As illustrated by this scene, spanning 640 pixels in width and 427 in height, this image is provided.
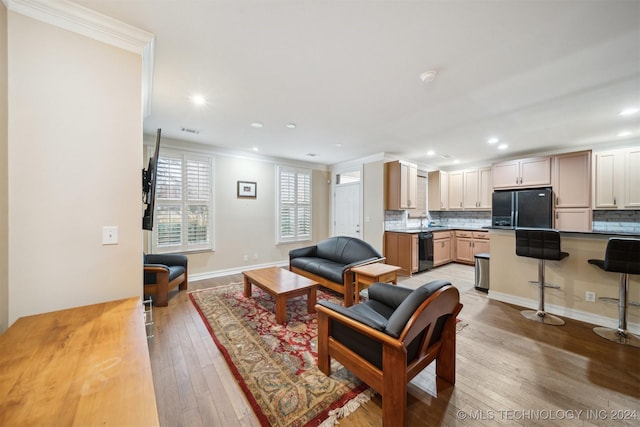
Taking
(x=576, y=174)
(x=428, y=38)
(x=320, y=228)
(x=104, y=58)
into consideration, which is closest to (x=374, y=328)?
(x=428, y=38)

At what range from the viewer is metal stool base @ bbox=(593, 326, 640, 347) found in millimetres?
2328

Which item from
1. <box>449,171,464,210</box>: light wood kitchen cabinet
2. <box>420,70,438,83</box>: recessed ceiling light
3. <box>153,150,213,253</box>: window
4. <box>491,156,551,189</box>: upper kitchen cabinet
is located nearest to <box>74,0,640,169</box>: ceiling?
<box>420,70,438,83</box>: recessed ceiling light

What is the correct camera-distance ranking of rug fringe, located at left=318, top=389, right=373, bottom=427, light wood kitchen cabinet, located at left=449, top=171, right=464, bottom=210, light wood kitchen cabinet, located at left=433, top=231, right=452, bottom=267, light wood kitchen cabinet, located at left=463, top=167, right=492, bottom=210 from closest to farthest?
rug fringe, located at left=318, top=389, right=373, bottom=427 → light wood kitchen cabinet, located at left=433, top=231, right=452, bottom=267 → light wood kitchen cabinet, located at left=463, top=167, right=492, bottom=210 → light wood kitchen cabinet, located at left=449, top=171, right=464, bottom=210

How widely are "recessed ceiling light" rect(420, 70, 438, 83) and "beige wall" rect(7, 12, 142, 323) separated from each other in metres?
2.41

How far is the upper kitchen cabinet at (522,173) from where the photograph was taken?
4625mm

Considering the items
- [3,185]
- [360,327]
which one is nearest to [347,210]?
[360,327]

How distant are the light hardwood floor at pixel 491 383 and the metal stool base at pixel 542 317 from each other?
81 millimetres

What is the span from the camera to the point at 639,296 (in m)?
2.48

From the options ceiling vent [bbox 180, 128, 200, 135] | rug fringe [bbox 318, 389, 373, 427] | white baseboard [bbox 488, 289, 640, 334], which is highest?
ceiling vent [bbox 180, 128, 200, 135]

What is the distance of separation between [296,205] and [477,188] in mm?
4617

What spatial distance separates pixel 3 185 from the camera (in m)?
1.37

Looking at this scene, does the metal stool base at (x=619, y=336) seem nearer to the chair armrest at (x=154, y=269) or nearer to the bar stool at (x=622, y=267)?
the bar stool at (x=622, y=267)

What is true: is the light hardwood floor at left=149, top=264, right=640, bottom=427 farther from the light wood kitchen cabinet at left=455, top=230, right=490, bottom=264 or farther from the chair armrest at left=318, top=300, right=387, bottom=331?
the light wood kitchen cabinet at left=455, top=230, right=490, bottom=264

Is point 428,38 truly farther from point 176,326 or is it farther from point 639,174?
point 639,174
